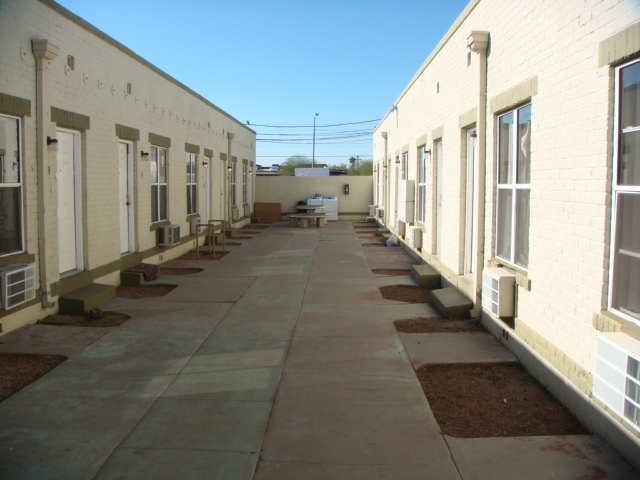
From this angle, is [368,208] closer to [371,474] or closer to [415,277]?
[415,277]

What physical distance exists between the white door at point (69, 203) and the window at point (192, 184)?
6.64 metres

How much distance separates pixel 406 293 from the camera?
959 centimetres

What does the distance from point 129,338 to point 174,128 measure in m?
8.09

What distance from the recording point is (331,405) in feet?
15.7

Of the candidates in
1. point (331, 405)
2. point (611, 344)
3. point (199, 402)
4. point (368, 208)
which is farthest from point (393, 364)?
point (368, 208)

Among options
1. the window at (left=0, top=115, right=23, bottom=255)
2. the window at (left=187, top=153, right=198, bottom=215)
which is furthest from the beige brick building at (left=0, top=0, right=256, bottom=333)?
the window at (left=187, top=153, right=198, bottom=215)

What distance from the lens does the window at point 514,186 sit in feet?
20.3

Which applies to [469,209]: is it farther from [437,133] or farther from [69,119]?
[69,119]

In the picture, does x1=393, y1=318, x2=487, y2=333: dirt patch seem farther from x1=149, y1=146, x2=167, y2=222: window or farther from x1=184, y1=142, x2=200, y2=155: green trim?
x1=184, y1=142, x2=200, y2=155: green trim

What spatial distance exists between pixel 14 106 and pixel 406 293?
6.18 m

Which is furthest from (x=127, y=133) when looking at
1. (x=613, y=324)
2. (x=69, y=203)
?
(x=613, y=324)

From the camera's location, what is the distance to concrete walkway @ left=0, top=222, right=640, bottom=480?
376 centimetres

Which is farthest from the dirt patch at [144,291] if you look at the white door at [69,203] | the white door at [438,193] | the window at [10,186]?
the white door at [438,193]

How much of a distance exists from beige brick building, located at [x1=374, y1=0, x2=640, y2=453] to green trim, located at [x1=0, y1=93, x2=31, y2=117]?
216 inches
